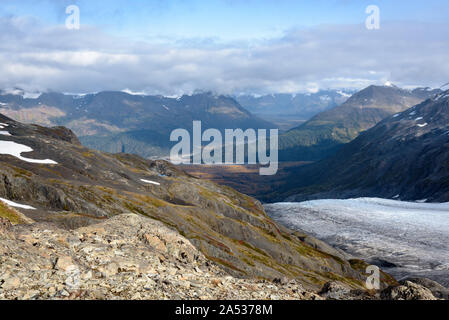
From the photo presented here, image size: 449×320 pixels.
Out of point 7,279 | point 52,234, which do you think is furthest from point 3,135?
point 7,279

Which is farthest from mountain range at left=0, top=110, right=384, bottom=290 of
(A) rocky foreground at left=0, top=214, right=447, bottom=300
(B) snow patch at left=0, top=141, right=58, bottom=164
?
(A) rocky foreground at left=0, top=214, right=447, bottom=300

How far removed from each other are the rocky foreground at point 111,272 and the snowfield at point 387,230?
289 ft

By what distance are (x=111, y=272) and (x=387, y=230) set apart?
14385 cm

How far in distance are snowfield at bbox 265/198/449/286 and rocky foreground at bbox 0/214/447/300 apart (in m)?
88.1

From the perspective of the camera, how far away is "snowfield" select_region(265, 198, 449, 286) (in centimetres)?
11444

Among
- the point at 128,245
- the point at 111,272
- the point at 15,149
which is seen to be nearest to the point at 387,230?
the point at 15,149

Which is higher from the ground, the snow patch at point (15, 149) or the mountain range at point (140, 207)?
the snow patch at point (15, 149)

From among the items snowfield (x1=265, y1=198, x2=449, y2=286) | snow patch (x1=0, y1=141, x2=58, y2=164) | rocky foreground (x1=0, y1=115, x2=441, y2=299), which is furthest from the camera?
snowfield (x1=265, y1=198, x2=449, y2=286)

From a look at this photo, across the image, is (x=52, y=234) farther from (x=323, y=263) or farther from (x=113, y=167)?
(x=113, y=167)

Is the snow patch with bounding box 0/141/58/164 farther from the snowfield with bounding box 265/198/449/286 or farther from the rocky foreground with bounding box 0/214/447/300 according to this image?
the snowfield with bounding box 265/198/449/286

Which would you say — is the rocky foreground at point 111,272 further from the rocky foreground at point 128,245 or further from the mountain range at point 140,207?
the mountain range at point 140,207

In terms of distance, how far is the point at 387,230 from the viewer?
5782 inches

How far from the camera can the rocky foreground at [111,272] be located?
2180 centimetres

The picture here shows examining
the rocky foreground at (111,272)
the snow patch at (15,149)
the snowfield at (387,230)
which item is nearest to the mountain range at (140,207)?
the snow patch at (15,149)
